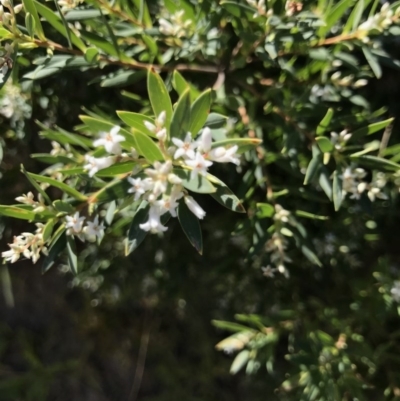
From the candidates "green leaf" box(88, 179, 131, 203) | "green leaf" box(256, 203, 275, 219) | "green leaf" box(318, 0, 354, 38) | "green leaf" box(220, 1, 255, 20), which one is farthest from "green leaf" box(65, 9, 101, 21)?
"green leaf" box(256, 203, 275, 219)

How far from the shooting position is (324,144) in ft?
5.07

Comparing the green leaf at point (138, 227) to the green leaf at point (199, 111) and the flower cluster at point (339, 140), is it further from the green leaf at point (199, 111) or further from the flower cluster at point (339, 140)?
the flower cluster at point (339, 140)

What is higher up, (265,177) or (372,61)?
(372,61)

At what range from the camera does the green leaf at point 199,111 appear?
3.71 feet

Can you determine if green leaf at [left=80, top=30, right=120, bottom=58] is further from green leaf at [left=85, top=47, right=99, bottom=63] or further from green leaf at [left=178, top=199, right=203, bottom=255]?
green leaf at [left=178, top=199, right=203, bottom=255]

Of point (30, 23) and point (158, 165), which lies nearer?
point (158, 165)

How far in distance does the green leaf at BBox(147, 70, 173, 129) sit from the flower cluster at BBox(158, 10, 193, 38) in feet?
1.69

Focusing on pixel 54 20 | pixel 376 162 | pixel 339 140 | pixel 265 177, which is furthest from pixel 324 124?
pixel 54 20

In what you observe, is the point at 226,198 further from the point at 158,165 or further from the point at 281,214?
the point at 281,214

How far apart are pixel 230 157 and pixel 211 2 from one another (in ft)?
2.57

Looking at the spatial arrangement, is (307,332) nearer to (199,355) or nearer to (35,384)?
(199,355)

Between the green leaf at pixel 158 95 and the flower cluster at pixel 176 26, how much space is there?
0.51 m

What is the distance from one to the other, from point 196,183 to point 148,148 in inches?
5.3

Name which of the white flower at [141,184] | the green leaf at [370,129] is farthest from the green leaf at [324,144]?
the white flower at [141,184]
